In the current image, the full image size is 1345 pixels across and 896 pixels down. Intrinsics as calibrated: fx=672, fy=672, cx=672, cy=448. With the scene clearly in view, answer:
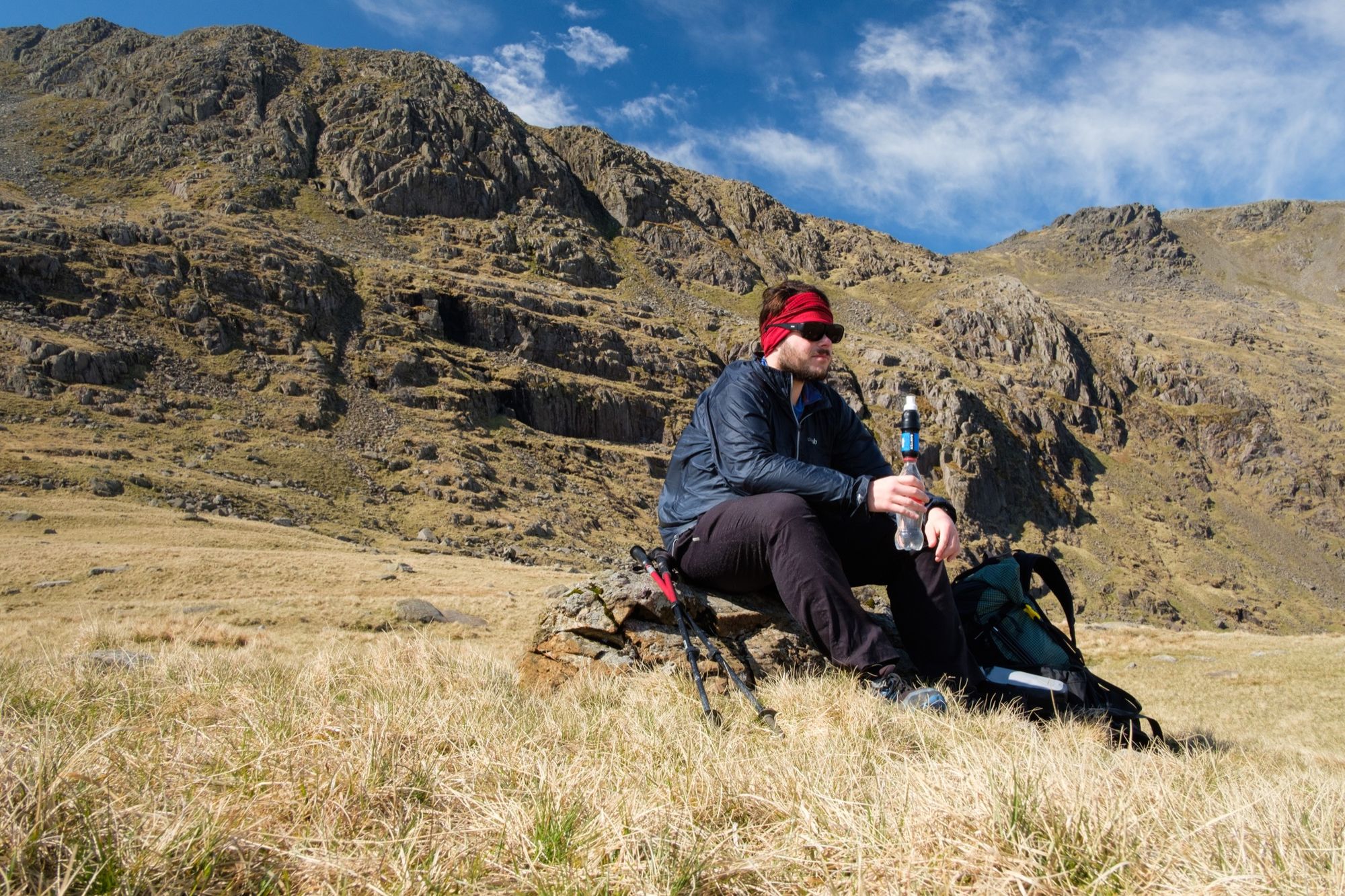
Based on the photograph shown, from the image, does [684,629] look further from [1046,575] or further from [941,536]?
[1046,575]

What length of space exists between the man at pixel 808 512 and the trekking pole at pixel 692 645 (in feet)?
0.77

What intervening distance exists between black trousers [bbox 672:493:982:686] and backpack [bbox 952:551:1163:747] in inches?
15.6

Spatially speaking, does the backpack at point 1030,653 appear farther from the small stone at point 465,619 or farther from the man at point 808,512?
the small stone at point 465,619

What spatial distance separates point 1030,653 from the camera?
15.4 ft

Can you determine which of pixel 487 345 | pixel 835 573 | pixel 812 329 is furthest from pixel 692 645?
pixel 487 345

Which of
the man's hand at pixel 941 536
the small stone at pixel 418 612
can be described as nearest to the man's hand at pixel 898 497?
the man's hand at pixel 941 536

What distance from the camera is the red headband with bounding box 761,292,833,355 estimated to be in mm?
4684

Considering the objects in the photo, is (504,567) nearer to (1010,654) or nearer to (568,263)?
(1010,654)

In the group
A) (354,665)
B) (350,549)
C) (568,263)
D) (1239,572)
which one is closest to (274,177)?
(568,263)

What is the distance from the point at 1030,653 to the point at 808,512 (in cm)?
207

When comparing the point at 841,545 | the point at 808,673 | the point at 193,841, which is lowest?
the point at 808,673

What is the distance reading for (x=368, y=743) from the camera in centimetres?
212

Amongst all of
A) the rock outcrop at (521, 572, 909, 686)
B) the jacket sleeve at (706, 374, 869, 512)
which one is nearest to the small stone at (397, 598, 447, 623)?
the rock outcrop at (521, 572, 909, 686)

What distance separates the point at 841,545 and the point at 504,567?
4136 centimetres
